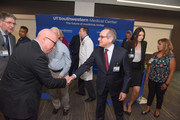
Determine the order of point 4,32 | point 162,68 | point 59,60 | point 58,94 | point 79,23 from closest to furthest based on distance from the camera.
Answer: point 4,32 → point 59,60 → point 162,68 → point 58,94 → point 79,23

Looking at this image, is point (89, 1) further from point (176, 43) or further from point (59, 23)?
point (176, 43)

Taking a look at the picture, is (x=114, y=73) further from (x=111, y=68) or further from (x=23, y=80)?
(x=23, y=80)

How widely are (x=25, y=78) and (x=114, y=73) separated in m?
1.21

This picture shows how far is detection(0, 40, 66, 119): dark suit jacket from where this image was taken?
1.09m

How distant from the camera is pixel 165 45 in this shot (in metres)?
2.27

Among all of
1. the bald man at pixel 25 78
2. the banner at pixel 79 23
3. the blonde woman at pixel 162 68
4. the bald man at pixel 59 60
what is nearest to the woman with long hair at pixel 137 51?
the blonde woman at pixel 162 68

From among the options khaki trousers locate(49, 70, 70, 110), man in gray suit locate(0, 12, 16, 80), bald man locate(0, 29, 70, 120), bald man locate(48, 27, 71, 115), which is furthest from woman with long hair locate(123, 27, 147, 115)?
man in gray suit locate(0, 12, 16, 80)

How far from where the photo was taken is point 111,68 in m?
1.78

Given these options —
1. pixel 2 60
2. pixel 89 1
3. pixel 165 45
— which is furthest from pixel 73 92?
pixel 89 1

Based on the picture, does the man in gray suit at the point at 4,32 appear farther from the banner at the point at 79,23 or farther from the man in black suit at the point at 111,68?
the banner at the point at 79,23

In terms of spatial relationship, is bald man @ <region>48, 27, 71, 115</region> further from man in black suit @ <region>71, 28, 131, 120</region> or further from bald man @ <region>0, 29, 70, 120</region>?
bald man @ <region>0, 29, 70, 120</region>

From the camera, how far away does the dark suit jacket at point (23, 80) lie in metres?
1.09

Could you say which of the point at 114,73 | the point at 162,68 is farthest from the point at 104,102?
the point at 162,68

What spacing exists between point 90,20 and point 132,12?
124 inches
